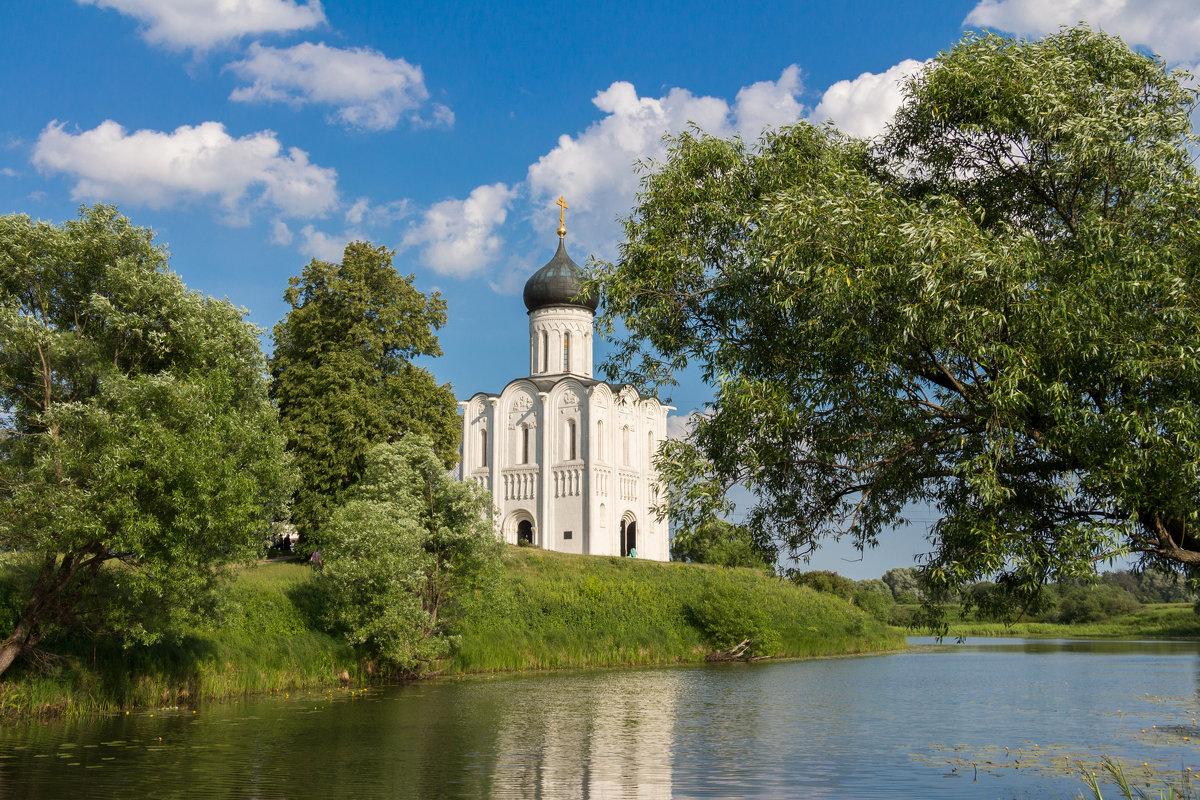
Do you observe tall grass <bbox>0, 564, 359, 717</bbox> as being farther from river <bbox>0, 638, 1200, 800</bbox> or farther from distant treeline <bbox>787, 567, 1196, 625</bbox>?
distant treeline <bbox>787, 567, 1196, 625</bbox>

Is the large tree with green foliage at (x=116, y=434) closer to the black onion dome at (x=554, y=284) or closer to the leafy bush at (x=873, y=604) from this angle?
the black onion dome at (x=554, y=284)

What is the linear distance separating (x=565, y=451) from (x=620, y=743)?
36.2 m

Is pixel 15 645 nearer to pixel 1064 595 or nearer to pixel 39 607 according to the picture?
pixel 39 607

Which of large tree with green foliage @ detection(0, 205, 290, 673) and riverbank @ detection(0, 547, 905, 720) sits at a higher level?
large tree with green foliage @ detection(0, 205, 290, 673)

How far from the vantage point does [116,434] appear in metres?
15.2

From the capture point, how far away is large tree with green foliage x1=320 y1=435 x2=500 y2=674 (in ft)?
78.6

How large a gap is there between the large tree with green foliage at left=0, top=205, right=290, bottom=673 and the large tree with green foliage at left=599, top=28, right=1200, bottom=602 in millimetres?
8208

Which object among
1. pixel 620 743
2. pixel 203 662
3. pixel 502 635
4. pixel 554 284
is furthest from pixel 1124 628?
pixel 203 662

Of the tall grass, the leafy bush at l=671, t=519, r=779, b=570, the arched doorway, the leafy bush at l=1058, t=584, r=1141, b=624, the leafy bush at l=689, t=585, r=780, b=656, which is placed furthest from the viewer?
the leafy bush at l=1058, t=584, r=1141, b=624

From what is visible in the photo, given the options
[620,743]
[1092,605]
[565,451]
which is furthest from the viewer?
[1092,605]

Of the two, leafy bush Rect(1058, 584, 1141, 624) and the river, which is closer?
the river

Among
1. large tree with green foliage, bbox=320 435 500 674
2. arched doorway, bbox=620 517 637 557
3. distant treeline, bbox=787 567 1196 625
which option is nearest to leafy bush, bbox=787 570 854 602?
distant treeline, bbox=787 567 1196 625

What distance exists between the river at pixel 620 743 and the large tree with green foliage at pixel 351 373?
1051 cm

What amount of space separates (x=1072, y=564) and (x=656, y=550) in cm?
4628
